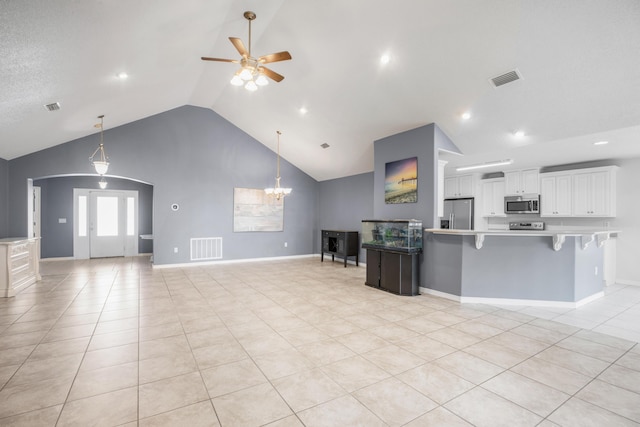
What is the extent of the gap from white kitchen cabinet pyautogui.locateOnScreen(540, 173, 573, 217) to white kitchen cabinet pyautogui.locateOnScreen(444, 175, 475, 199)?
144 centimetres

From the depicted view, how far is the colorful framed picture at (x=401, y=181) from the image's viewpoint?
5242 mm

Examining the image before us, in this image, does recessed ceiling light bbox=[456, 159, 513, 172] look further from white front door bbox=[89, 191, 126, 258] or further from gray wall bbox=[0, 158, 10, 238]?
white front door bbox=[89, 191, 126, 258]

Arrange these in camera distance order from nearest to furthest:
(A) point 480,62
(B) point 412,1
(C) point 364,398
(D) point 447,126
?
(C) point 364,398 < (B) point 412,1 < (A) point 480,62 < (D) point 447,126

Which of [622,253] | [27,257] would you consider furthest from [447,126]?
[27,257]

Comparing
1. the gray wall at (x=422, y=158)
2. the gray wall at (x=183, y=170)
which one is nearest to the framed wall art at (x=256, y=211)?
the gray wall at (x=183, y=170)

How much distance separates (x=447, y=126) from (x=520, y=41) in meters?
1.69

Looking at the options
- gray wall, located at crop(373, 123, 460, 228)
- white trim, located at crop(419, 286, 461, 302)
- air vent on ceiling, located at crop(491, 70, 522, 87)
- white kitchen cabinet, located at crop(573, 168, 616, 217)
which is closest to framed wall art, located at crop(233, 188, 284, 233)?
gray wall, located at crop(373, 123, 460, 228)

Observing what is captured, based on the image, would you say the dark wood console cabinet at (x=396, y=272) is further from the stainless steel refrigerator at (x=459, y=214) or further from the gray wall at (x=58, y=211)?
the gray wall at (x=58, y=211)

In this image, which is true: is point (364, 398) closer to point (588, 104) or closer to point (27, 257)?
point (588, 104)

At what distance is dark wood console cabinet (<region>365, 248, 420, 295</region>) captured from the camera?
4.95 m

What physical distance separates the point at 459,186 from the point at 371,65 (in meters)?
4.65

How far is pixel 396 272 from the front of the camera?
5.07 m

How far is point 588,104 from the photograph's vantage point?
3.71m

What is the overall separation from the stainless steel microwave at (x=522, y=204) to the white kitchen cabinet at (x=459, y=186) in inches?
32.9
